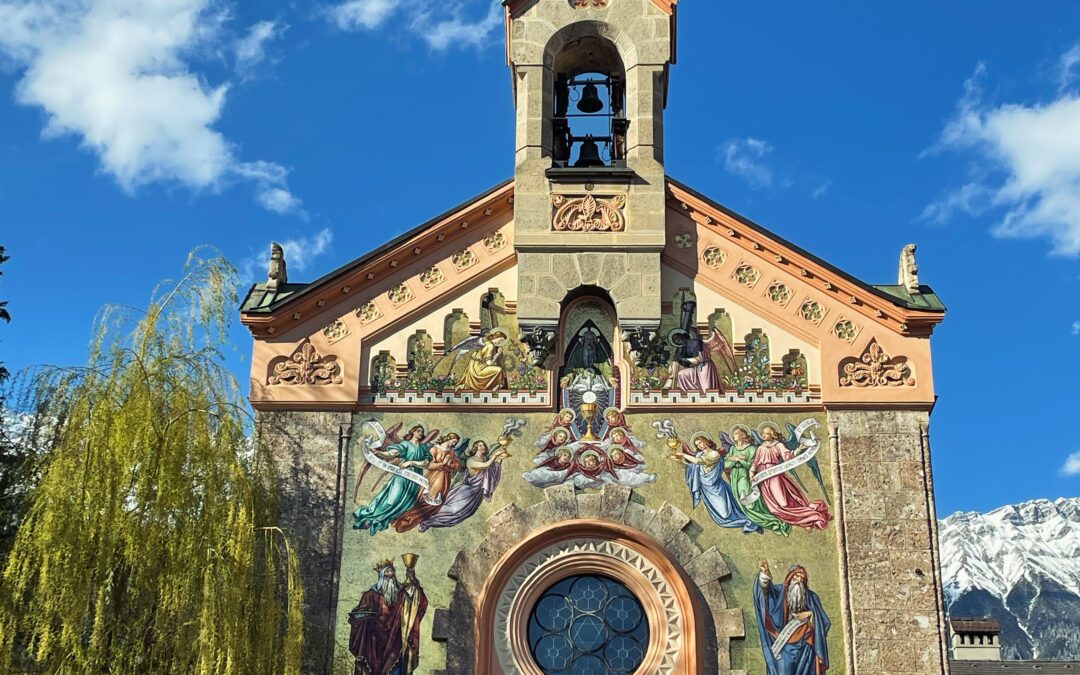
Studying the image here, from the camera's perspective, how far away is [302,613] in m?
18.7

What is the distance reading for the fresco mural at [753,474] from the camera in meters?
19.3

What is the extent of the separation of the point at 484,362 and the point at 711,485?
12.7 feet

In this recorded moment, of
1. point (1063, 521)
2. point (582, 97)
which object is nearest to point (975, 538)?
point (1063, 521)

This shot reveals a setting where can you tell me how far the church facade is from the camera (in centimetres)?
1872

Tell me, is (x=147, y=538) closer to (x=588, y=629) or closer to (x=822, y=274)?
(x=588, y=629)

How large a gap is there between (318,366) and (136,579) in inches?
196

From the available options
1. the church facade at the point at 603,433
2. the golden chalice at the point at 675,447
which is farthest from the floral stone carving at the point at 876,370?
the golden chalice at the point at 675,447

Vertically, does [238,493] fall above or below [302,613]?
above

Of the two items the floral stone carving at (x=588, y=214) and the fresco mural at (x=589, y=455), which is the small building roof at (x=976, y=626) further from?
the floral stone carving at (x=588, y=214)

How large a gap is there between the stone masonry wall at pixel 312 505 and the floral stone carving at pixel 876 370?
24.5 feet

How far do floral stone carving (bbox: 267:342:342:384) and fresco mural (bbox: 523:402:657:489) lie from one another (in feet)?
10.8

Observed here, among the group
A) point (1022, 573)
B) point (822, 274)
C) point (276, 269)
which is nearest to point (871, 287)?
point (822, 274)

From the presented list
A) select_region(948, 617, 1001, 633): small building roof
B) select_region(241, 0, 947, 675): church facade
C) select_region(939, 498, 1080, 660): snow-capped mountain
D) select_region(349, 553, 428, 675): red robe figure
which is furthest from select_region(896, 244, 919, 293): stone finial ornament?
select_region(939, 498, 1080, 660): snow-capped mountain

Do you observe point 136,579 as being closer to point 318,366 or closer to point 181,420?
point 181,420
